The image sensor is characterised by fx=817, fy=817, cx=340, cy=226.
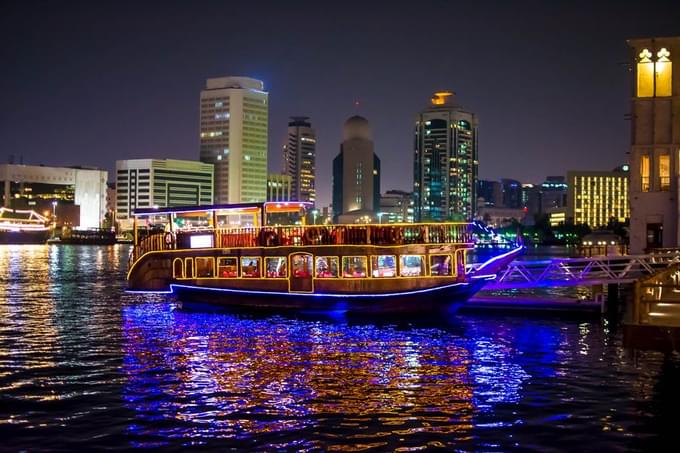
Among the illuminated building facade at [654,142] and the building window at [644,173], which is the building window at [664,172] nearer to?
the illuminated building facade at [654,142]

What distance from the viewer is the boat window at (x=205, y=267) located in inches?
1767

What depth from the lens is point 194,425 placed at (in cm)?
2033

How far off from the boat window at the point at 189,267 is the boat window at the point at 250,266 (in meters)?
3.33

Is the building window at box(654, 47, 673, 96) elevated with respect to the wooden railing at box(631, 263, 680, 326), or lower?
elevated

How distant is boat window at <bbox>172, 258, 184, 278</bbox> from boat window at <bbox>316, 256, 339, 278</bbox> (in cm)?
862

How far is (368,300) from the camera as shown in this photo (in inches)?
1587

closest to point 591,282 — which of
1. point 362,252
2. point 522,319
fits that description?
point 522,319

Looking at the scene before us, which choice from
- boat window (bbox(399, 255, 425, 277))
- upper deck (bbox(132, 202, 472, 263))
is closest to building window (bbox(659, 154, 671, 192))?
upper deck (bbox(132, 202, 472, 263))

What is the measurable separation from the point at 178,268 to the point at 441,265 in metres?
15.1

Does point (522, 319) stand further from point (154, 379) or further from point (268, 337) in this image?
point (154, 379)

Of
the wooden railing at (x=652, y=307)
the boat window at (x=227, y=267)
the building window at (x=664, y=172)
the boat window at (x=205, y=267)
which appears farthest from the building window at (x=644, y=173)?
the wooden railing at (x=652, y=307)

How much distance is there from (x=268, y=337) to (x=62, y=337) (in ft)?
30.2

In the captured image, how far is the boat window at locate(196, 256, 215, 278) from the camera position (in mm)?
44875

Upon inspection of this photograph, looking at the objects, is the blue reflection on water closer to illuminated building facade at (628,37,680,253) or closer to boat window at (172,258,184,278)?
boat window at (172,258,184,278)
